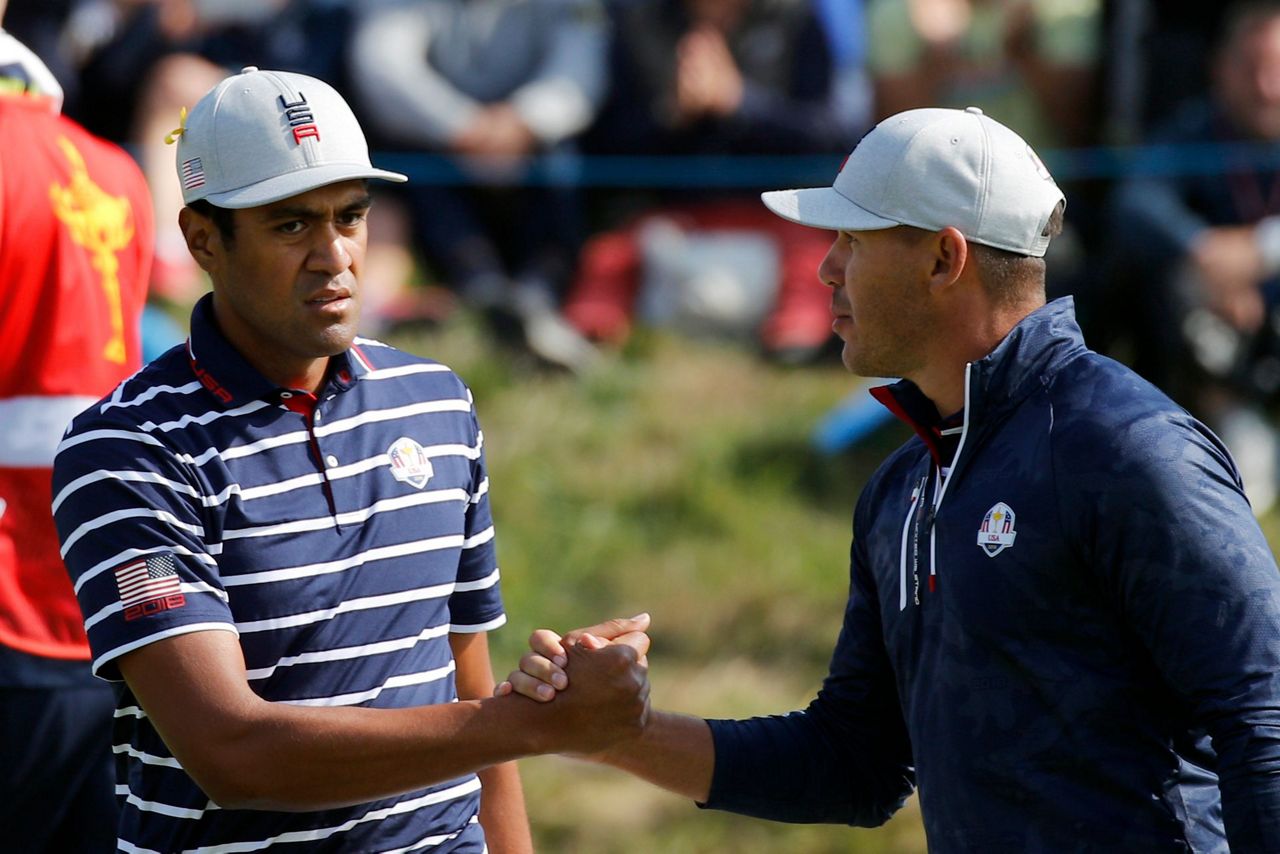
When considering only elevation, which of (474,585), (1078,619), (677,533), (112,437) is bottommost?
(677,533)

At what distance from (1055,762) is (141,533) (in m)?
1.58

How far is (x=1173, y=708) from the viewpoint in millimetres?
2998

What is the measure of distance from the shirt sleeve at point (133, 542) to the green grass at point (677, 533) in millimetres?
3426

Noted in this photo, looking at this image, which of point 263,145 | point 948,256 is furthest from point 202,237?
point 948,256

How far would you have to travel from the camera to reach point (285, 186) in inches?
123

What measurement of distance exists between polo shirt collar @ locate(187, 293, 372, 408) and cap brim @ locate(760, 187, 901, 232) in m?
0.89

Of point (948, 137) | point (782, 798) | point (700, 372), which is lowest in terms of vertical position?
point (700, 372)

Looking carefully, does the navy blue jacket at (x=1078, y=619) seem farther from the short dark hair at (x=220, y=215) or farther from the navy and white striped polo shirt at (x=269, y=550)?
the short dark hair at (x=220, y=215)

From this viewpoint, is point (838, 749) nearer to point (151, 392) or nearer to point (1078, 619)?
point (1078, 619)

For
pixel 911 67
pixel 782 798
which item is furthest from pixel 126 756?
pixel 911 67

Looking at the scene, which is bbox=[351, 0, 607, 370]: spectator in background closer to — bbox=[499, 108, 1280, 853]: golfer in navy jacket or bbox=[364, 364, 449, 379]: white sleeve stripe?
bbox=[364, 364, 449, 379]: white sleeve stripe

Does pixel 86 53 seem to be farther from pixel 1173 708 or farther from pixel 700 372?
pixel 1173 708

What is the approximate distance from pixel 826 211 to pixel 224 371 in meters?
1.14

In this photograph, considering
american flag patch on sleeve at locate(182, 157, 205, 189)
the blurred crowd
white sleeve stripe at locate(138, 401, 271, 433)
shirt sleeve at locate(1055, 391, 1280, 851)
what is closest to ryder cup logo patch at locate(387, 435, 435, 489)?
white sleeve stripe at locate(138, 401, 271, 433)
